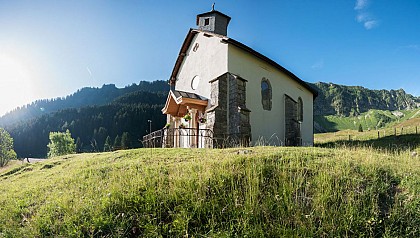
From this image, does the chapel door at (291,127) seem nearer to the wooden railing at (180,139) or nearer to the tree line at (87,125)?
the wooden railing at (180,139)

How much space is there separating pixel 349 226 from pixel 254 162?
99.5 inches

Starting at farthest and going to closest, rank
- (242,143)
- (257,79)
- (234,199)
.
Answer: (257,79), (242,143), (234,199)

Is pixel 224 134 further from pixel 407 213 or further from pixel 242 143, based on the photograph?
pixel 407 213

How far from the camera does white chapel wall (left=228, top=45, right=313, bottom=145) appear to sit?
56.7ft

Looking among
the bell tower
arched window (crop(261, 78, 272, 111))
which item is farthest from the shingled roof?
the bell tower

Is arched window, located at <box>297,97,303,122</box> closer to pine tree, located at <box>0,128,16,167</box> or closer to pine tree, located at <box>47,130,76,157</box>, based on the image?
pine tree, located at <box>0,128,16,167</box>

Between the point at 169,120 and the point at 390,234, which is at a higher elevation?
the point at 169,120

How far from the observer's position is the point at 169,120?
883 inches

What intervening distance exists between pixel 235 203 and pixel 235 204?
0.07ft

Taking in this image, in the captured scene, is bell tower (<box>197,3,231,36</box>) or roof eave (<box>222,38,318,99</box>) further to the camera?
bell tower (<box>197,3,231,36</box>)

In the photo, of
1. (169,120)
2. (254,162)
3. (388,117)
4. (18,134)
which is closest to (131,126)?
(18,134)

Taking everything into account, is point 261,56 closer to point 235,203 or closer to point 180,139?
point 180,139

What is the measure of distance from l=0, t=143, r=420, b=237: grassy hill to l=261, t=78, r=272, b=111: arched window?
12.7m

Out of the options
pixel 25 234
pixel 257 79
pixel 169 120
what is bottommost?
pixel 25 234
